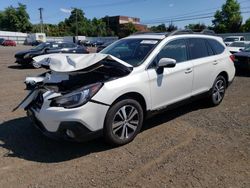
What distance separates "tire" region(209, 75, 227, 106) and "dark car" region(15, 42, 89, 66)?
441 inches

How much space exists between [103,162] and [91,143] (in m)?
0.68

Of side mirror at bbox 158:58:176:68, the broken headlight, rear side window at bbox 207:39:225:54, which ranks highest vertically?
rear side window at bbox 207:39:225:54

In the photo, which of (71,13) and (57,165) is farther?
(71,13)

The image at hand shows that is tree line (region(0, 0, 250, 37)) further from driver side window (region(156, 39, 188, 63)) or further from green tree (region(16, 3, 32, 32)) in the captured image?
driver side window (region(156, 39, 188, 63))

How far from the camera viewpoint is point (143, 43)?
5.39 m

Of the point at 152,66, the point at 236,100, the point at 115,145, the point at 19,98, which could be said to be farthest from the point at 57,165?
the point at 236,100

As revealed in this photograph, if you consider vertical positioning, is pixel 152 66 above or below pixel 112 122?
above

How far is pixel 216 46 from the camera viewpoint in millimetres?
6684

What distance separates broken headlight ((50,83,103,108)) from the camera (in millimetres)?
3975

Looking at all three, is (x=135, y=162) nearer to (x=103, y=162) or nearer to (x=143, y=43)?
(x=103, y=162)

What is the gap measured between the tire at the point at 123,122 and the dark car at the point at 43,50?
39.1 ft

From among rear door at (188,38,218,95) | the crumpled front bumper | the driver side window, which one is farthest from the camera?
rear door at (188,38,218,95)

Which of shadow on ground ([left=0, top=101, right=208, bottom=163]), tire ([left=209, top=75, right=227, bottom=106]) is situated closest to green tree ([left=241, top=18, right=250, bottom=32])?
tire ([left=209, top=75, right=227, bottom=106])

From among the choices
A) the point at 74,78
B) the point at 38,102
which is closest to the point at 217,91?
the point at 74,78
